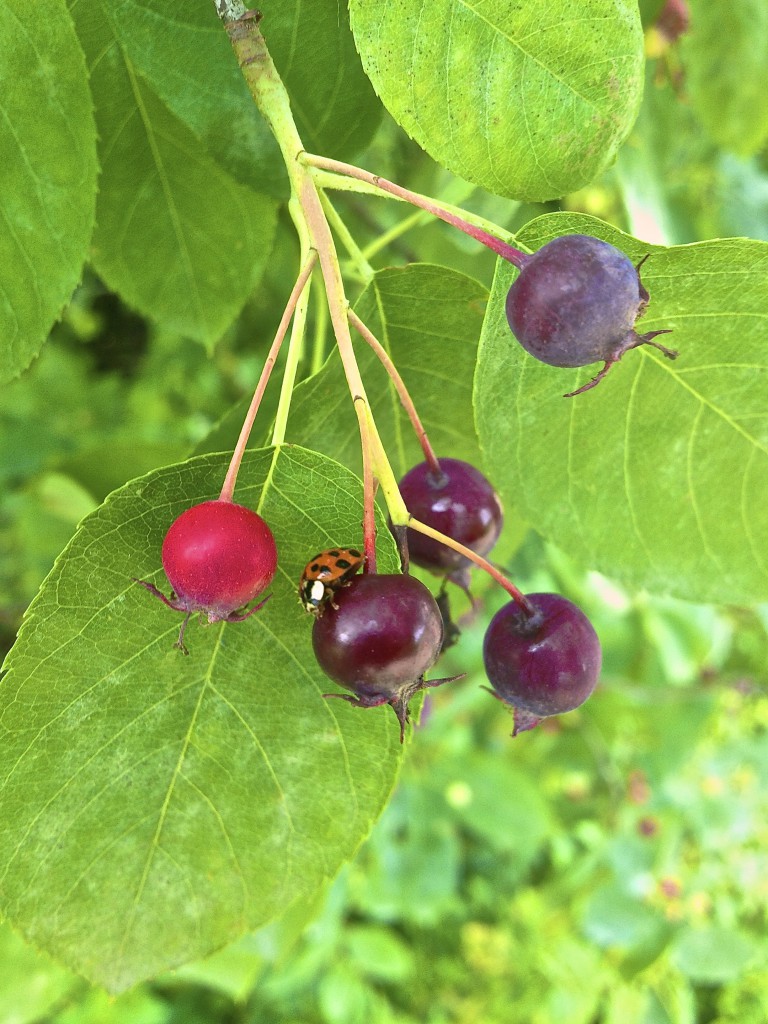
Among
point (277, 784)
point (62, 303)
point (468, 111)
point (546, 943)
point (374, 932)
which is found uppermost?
point (468, 111)

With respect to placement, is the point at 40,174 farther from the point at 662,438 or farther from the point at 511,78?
the point at 662,438

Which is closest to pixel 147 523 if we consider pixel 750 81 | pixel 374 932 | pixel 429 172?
pixel 429 172

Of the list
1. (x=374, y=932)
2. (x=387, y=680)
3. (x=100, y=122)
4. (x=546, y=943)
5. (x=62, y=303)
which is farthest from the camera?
(x=546, y=943)

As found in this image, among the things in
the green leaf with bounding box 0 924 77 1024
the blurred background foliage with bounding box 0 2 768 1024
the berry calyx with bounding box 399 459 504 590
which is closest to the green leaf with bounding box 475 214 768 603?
the berry calyx with bounding box 399 459 504 590

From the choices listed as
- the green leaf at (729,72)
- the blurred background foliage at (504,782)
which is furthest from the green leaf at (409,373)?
the green leaf at (729,72)

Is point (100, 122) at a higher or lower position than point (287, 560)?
higher

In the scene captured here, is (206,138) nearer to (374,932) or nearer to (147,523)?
(147,523)

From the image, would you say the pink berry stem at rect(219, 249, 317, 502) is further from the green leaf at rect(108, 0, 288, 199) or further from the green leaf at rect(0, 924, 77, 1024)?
the green leaf at rect(0, 924, 77, 1024)

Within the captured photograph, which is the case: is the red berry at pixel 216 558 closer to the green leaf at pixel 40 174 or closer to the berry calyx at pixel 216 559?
the berry calyx at pixel 216 559
